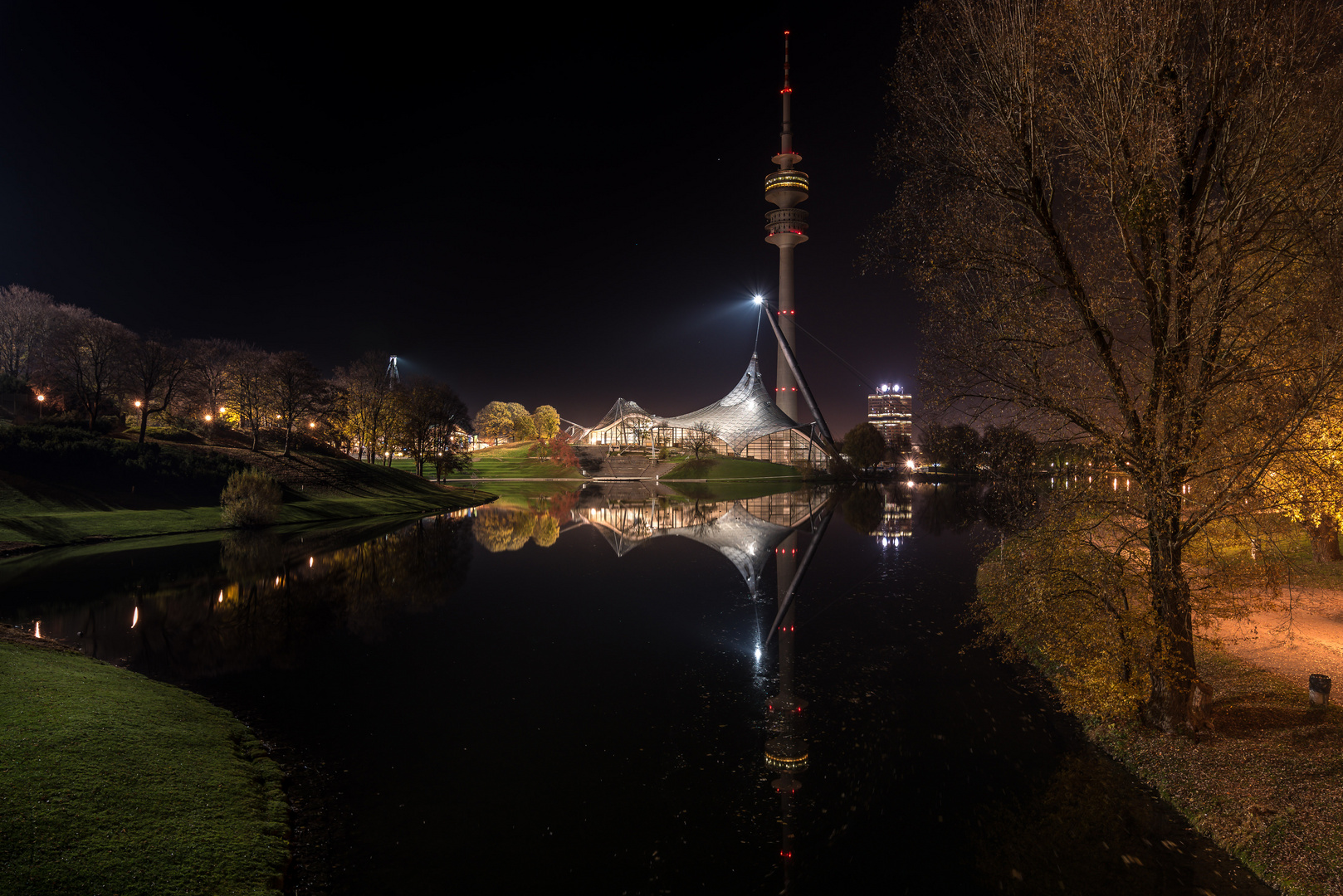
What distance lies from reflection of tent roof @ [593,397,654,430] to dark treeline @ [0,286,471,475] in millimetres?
40705

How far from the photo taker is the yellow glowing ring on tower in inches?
4203

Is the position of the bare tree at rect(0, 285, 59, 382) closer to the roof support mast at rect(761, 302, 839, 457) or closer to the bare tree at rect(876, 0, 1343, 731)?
the bare tree at rect(876, 0, 1343, 731)

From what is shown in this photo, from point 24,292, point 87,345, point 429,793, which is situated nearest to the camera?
point 429,793

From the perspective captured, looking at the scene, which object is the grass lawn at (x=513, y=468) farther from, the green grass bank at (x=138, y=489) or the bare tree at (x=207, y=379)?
the green grass bank at (x=138, y=489)

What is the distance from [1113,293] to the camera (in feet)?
27.1

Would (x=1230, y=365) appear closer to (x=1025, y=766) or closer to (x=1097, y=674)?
(x=1097, y=674)

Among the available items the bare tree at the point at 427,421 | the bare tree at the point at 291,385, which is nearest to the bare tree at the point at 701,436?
the bare tree at the point at 427,421

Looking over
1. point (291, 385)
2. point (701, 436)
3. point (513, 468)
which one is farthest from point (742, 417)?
point (291, 385)

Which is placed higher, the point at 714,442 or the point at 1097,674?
the point at 714,442

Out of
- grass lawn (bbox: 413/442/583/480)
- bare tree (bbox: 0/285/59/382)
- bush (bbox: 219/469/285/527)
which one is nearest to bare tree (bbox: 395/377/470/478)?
grass lawn (bbox: 413/442/583/480)

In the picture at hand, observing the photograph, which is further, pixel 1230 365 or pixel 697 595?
pixel 697 595

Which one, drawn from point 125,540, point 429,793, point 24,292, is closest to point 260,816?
point 429,793

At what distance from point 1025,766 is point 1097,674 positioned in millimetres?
1600

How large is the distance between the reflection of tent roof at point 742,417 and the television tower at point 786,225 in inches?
275
